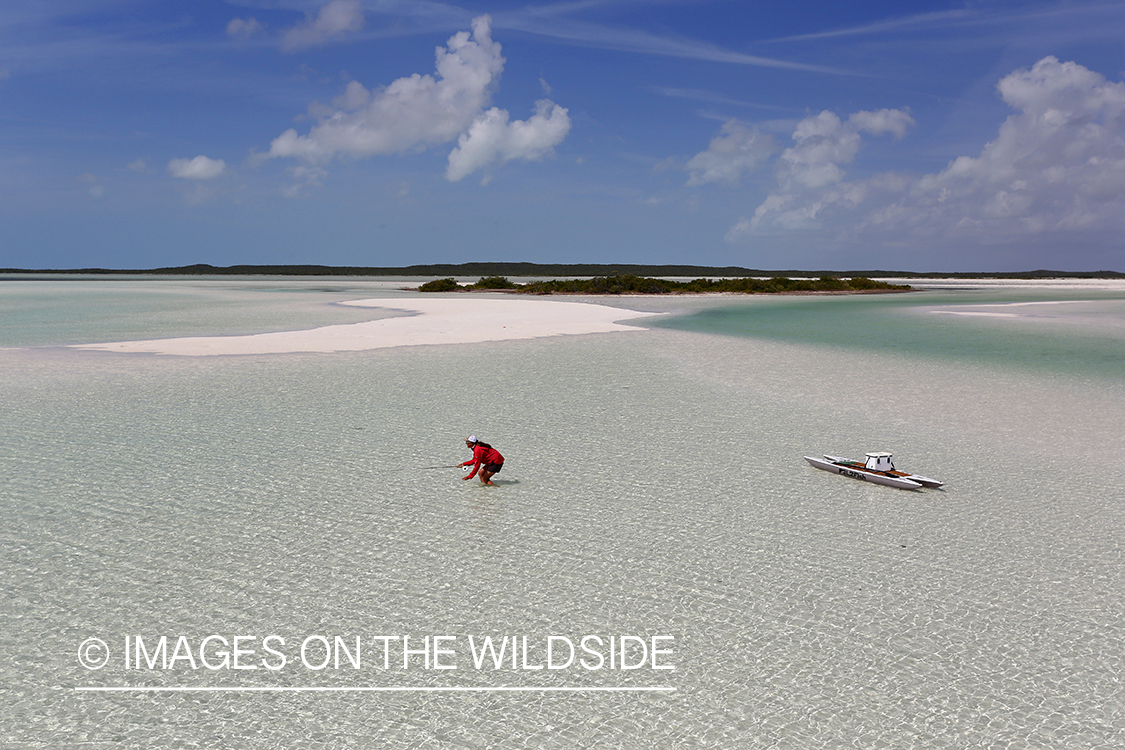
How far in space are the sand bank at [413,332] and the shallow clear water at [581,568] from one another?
23.3 ft

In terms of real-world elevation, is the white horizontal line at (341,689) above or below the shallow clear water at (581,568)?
below

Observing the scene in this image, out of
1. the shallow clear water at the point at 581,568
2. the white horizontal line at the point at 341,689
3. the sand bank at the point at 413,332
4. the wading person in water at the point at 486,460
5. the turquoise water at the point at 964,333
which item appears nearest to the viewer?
the shallow clear water at the point at 581,568

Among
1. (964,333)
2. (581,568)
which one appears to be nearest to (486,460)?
(581,568)

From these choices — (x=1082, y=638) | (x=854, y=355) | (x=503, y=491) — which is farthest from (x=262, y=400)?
(x=854, y=355)

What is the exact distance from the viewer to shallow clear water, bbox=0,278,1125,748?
10.4ft

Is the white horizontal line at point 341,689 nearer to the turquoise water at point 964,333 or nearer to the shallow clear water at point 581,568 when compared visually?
the shallow clear water at point 581,568

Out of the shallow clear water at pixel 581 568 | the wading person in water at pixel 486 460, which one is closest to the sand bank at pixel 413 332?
the shallow clear water at pixel 581 568

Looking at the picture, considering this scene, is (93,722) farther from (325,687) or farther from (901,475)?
(901,475)

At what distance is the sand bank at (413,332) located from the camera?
652 inches

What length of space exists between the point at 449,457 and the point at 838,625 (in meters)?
4.11

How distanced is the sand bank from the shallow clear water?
279 inches

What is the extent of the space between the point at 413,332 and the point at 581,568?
16.7 metres

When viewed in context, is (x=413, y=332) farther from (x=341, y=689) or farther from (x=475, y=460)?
(x=341, y=689)

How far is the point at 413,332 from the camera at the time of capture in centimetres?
2059
